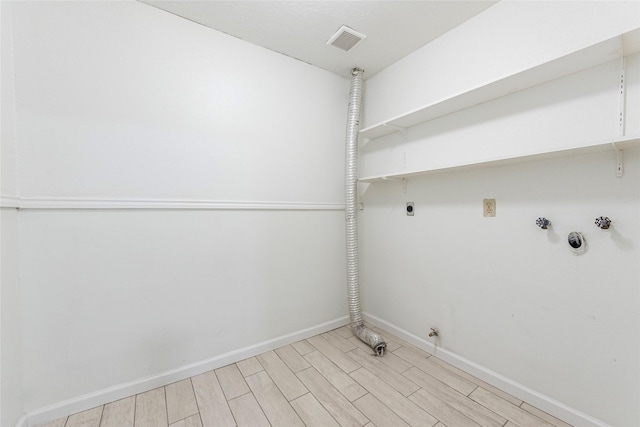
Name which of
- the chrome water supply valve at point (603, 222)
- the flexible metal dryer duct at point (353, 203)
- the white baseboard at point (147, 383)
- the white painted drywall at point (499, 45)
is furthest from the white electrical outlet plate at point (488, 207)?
the white baseboard at point (147, 383)

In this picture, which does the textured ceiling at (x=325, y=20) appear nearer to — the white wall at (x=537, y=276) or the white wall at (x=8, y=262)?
the white wall at (x=8, y=262)

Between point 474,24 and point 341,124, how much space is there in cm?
124

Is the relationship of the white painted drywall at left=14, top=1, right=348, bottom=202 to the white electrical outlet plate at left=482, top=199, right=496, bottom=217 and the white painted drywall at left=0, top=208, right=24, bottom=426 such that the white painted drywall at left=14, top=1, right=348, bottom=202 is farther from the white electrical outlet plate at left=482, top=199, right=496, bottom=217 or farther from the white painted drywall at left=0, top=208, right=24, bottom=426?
the white electrical outlet plate at left=482, top=199, right=496, bottom=217

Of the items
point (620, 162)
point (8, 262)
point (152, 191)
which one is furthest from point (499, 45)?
point (8, 262)

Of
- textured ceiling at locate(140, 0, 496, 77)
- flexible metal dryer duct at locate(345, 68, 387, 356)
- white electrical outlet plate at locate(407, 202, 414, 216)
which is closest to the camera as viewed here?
textured ceiling at locate(140, 0, 496, 77)

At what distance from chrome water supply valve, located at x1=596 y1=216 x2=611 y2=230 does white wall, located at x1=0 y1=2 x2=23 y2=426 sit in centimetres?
289

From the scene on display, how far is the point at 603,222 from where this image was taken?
1.19 m

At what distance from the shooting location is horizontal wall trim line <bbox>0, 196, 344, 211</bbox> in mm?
1308

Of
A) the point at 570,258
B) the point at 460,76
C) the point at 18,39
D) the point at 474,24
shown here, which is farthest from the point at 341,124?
the point at 18,39

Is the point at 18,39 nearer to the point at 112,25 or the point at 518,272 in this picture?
the point at 112,25

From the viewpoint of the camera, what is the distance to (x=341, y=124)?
249 centimetres

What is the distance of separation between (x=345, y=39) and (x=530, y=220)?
1823mm

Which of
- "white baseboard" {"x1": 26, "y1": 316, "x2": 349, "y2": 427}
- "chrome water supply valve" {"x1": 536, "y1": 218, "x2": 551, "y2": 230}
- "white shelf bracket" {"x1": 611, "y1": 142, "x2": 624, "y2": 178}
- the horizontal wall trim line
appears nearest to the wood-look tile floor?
"white baseboard" {"x1": 26, "y1": 316, "x2": 349, "y2": 427}

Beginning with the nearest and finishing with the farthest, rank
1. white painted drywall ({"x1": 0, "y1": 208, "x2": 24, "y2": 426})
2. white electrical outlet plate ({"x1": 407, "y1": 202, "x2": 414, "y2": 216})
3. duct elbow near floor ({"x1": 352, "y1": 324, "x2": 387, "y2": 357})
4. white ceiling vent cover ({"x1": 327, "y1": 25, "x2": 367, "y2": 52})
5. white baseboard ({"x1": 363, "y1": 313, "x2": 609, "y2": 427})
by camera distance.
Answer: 1. white painted drywall ({"x1": 0, "y1": 208, "x2": 24, "y2": 426})
2. white baseboard ({"x1": 363, "y1": 313, "x2": 609, "y2": 427})
3. white ceiling vent cover ({"x1": 327, "y1": 25, "x2": 367, "y2": 52})
4. duct elbow near floor ({"x1": 352, "y1": 324, "x2": 387, "y2": 357})
5. white electrical outlet plate ({"x1": 407, "y1": 202, "x2": 414, "y2": 216})
